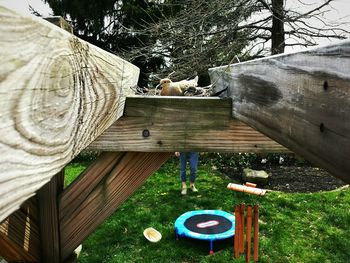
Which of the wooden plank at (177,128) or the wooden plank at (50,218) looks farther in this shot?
the wooden plank at (50,218)

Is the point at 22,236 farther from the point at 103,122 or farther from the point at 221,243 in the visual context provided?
the point at 221,243

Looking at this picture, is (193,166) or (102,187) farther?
(193,166)

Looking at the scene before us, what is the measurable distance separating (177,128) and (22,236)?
93 cm

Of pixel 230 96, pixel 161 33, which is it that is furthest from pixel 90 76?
pixel 161 33

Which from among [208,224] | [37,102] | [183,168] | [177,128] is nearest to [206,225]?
[208,224]

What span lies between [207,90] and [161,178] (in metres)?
6.57

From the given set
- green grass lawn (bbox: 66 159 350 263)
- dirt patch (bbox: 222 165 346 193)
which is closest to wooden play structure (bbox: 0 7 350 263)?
green grass lawn (bbox: 66 159 350 263)

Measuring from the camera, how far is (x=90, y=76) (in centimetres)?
79

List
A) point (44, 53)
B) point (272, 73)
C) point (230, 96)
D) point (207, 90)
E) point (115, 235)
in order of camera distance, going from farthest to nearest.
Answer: point (115, 235) < point (207, 90) < point (230, 96) < point (272, 73) < point (44, 53)

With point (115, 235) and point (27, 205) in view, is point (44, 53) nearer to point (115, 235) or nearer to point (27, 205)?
point (27, 205)

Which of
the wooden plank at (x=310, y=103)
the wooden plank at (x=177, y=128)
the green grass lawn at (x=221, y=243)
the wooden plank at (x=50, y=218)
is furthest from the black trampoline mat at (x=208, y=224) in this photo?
the wooden plank at (x=310, y=103)

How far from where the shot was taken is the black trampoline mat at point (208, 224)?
17.2 ft

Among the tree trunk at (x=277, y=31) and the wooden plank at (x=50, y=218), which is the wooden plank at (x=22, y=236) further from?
the tree trunk at (x=277, y=31)

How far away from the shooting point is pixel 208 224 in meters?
5.48
